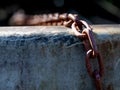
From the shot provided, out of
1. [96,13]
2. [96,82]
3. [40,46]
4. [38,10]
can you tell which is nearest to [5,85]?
[40,46]

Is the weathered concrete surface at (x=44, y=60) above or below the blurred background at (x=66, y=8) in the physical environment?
above

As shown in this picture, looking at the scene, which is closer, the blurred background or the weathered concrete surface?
the weathered concrete surface

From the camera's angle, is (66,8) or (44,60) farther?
(66,8)

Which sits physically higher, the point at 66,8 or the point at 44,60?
the point at 44,60

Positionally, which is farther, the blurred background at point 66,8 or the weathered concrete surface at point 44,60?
the blurred background at point 66,8

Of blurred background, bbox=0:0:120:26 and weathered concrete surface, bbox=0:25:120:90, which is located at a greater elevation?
weathered concrete surface, bbox=0:25:120:90
